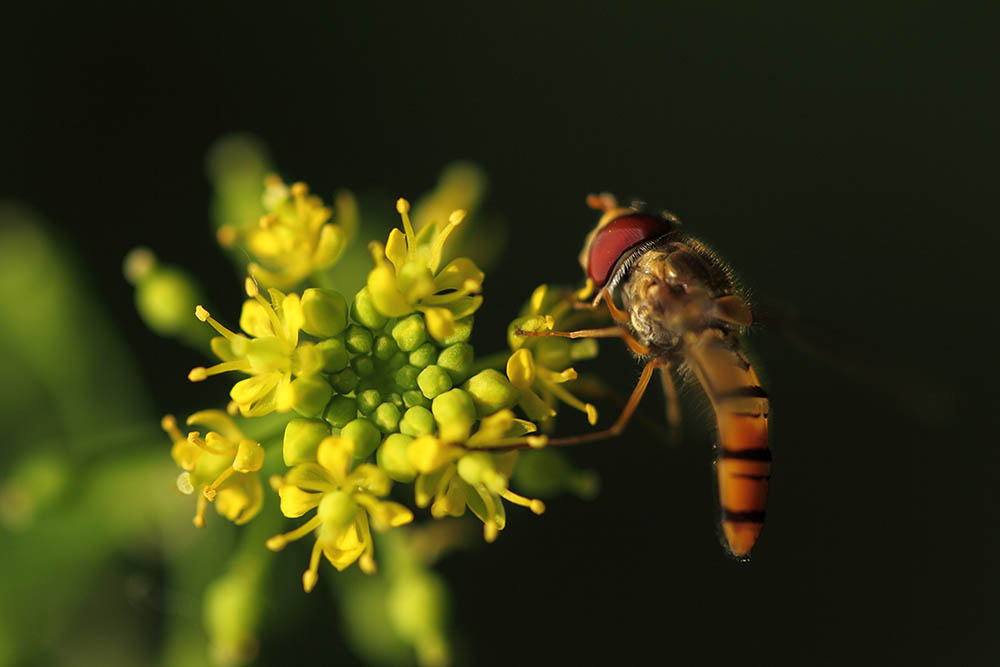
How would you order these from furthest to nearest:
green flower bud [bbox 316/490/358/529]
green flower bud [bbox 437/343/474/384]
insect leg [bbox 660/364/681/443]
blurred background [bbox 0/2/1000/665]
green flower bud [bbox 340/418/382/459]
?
1. blurred background [bbox 0/2/1000/665]
2. insect leg [bbox 660/364/681/443]
3. green flower bud [bbox 437/343/474/384]
4. green flower bud [bbox 340/418/382/459]
5. green flower bud [bbox 316/490/358/529]

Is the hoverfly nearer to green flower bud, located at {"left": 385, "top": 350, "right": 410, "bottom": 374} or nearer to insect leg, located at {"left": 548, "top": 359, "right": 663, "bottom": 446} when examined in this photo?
insect leg, located at {"left": 548, "top": 359, "right": 663, "bottom": 446}

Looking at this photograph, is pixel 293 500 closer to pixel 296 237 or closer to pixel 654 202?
pixel 296 237

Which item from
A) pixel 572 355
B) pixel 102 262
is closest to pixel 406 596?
pixel 572 355

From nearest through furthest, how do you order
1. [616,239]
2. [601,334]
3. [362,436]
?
1. [362,436]
2. [601,334]
3. [616,239]

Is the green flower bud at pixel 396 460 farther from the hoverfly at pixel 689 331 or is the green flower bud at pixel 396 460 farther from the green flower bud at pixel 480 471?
the hoverfly at pixel 689 331

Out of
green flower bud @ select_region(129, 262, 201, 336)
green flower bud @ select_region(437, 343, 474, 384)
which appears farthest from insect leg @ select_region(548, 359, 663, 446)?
green flower bud @ select_region(129, 262, 201, 336)

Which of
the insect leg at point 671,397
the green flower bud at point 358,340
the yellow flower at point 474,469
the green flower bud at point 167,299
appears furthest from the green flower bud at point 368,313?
the insect leg at point 671,397

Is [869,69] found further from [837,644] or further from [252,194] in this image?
[252,194]

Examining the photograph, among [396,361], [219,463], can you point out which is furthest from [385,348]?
[219,463]
